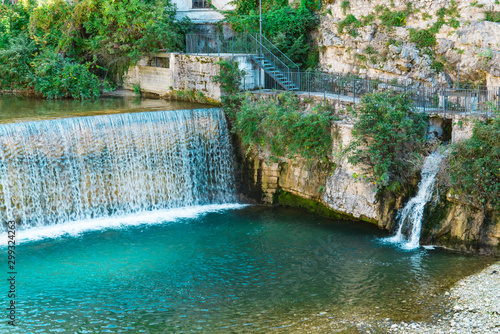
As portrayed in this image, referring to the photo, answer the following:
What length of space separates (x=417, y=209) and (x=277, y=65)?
10.5 m

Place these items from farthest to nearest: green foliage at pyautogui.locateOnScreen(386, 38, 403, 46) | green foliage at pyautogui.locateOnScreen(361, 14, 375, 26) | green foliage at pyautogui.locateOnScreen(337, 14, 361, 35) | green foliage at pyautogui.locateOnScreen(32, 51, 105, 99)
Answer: green foliage at pyautogui.locateOnScreen(32, 51, 105, 99) → green foliage at pyautogui.locateOnScreen(337, 14, 361, 35) → green foliage at pyautogui.locateOnScreen(361, 14, 375, 26) → green foliage at pyautogui.locateOnScreen(386, 38, 403, 46)

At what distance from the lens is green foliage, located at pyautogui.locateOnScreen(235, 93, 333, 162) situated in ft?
66.0

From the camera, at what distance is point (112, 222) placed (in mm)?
19938

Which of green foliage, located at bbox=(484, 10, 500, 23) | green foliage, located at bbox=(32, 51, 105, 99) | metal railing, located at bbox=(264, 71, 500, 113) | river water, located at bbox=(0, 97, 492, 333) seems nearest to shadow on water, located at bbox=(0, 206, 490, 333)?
river water, located at bbox=(0, 97, 492, 333)

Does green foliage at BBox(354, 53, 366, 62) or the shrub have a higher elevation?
the shrub

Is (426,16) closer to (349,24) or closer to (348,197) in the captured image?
(349,24)

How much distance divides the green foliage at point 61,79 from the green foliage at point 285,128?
9.77 meters

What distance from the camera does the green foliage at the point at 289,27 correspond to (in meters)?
27.1

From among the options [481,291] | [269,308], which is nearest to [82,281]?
[269,308]

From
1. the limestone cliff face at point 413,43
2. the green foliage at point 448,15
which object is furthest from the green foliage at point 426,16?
the green foliage at point 448,15

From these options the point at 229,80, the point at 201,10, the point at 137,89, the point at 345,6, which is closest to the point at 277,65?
the point at 229,80

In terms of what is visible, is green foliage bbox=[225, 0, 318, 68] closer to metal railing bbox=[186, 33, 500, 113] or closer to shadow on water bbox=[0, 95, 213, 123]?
metal railing bbox=[186, 33, 500, 113]

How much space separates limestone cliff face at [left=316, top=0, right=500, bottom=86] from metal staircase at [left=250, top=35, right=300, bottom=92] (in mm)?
2149

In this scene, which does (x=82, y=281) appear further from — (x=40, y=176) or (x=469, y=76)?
(x=469, y=76)
